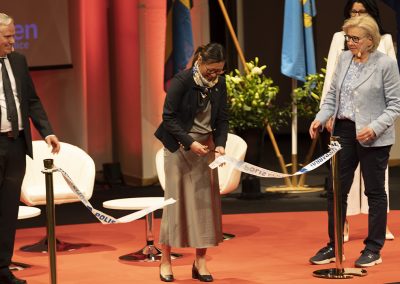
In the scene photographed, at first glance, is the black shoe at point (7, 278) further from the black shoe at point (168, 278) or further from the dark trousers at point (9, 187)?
the black shoe at point (168, 278)

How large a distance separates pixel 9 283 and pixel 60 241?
1.69 m

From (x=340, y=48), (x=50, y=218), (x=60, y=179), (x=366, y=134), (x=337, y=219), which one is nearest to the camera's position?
(x=50, y=218)

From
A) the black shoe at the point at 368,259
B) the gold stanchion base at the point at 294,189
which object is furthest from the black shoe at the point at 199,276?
the gold stanchion base at the point at 294,189

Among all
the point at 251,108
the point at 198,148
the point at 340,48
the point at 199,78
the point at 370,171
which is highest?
the point at 340,48

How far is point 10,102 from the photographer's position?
5840 millimetres

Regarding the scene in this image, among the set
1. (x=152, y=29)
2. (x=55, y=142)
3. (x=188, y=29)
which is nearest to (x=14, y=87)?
(x=55, y=142)

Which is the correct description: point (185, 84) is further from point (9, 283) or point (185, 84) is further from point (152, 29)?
point (152, 29)

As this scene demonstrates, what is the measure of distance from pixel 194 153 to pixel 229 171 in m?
1.76

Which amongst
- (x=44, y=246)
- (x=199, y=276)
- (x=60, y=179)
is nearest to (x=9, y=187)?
(x=199, y=276)

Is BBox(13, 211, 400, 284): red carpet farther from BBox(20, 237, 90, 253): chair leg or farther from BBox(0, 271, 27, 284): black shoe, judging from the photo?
BBox(0, 271, 27, 284): black shoe

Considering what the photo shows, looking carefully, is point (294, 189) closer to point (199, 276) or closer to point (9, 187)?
point (199, 276)

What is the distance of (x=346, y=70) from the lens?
20.9 ft

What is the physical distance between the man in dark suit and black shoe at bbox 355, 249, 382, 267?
6.70ft

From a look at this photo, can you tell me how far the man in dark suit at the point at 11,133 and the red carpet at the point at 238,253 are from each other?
0.56 m
